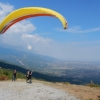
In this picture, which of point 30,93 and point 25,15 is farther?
point 30,93

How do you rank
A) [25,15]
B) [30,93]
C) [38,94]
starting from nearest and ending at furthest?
1. [25,15]
2. [38,94]
3. [30,93]

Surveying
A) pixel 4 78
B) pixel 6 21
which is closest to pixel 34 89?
pixel 4 78

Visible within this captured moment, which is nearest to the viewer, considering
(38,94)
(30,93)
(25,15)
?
(25,15)

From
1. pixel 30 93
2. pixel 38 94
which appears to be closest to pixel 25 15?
pixel 38 94

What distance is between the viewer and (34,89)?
83.0 ft

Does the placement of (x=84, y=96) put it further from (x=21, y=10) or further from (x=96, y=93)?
(x=21, y=10)

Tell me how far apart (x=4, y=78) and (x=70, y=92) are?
43.4 feet

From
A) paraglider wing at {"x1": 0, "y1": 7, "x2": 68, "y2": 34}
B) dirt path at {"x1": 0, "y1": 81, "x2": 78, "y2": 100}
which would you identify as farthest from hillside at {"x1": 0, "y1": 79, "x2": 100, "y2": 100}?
paraglider wing at {"x1": 0, "y1": 7, "x2": 68, "y2": 34}

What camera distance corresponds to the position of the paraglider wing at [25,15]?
422 inches

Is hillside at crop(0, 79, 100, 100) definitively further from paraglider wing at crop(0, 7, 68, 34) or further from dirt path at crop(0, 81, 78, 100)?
paraglider wing at crop(0, 7, 68, 34)

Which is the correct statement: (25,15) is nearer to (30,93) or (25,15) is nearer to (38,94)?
(38,94)

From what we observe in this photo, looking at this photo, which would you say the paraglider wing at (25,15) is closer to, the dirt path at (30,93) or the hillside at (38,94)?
the dirt path at (30,93)

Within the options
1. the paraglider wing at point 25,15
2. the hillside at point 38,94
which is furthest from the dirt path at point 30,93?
the paraglider wing at point 25,15

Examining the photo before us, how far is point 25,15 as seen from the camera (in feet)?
41.0
